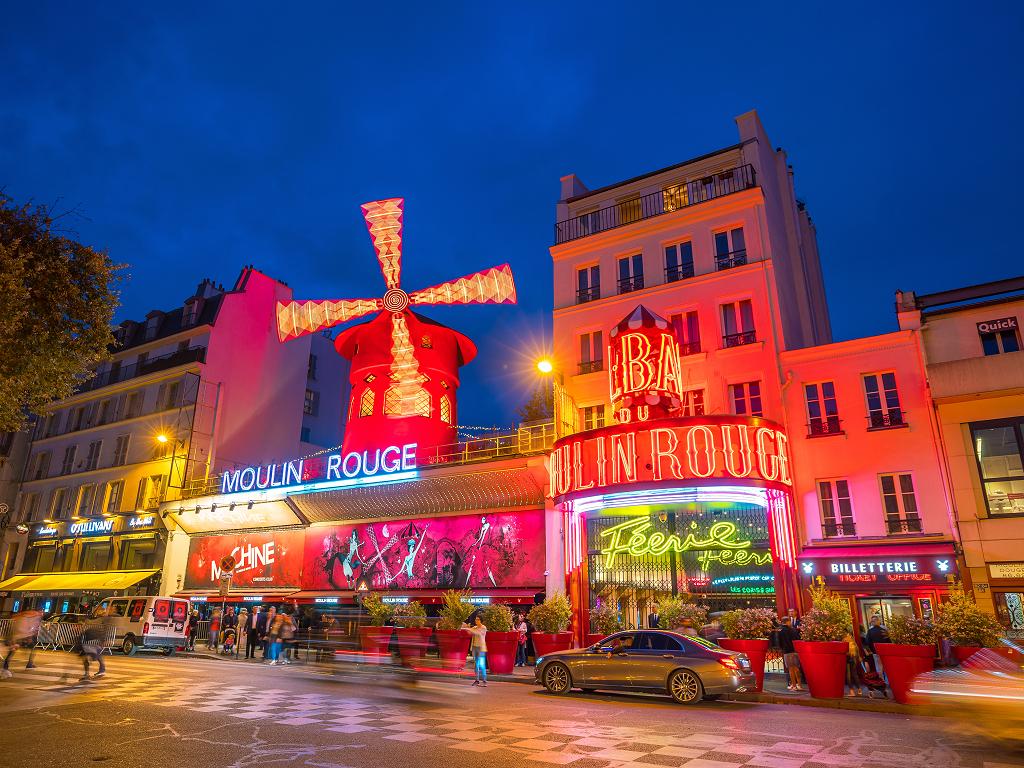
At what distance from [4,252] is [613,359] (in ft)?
46.5

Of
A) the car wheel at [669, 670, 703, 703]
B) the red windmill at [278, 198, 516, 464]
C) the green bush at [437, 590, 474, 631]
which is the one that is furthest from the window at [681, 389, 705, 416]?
the car wheel at [669, 670, 703, 703]

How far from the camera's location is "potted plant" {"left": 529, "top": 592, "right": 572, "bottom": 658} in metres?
16.2

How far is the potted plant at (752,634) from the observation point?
12930 millimetres

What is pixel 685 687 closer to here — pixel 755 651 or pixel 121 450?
pixel 755 651

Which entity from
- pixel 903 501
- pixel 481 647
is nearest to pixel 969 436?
pixel 903 501

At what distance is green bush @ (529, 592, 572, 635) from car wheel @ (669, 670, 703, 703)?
512 cm

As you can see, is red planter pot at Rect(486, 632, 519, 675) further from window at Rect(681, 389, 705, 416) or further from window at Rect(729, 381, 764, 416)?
window at Rect(729, 381, 764, 416)

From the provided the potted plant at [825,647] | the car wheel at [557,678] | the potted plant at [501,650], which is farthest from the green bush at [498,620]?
the potted plant at [825,647]

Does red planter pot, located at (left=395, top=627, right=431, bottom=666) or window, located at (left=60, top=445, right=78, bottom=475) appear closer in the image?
red planter pot, located at (left=395, top=627, right=431, bottom=666)

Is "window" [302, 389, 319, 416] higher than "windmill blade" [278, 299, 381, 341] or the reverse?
the reverse

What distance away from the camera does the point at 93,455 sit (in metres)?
36.7

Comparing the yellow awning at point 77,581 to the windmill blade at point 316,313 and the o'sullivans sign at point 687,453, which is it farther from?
the o'sullivans sign at point 687,453

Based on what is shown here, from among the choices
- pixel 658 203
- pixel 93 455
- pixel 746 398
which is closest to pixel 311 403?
pixel 93 455

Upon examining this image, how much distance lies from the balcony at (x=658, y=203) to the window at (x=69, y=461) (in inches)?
1213
